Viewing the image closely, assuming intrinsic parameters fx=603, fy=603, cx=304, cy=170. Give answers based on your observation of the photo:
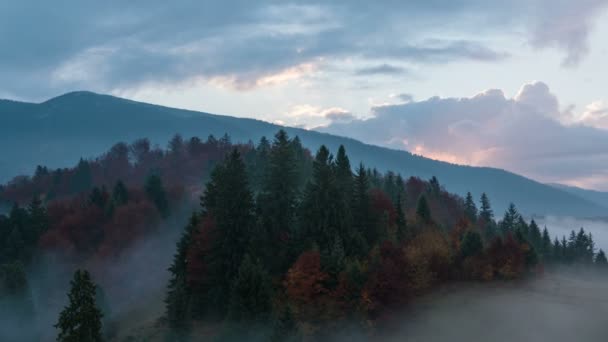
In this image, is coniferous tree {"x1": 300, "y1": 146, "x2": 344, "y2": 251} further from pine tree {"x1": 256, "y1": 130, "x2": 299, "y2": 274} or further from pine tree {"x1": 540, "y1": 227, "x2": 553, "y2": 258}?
pine tree {"x1": 540, "y1": 227, "x2": 553, "y2": 258}

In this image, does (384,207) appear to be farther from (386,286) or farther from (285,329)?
(285,329)

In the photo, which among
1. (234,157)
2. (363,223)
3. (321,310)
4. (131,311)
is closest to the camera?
(321,310)

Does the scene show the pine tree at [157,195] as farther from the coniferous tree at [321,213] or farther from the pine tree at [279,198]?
the coniferous tree at [321,213]

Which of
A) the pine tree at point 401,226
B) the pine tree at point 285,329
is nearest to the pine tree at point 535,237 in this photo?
the pine tree at point 401,226

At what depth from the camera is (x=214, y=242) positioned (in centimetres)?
6569

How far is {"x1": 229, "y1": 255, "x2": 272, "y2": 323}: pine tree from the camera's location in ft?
187

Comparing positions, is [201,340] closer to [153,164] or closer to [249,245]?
[249,245]

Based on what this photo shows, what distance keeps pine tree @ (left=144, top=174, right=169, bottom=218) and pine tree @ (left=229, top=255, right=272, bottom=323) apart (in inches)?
2618

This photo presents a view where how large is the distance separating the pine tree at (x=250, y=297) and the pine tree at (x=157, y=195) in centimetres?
6649

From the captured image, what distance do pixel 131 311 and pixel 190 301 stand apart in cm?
2578

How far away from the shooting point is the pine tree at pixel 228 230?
213ft

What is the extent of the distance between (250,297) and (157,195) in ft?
227

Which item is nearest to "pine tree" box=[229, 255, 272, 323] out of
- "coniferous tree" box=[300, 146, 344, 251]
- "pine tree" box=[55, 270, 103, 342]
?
"coniferous tree" box=[300, 146, 344, 251]

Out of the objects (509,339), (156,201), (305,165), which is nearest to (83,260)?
(156,201)
